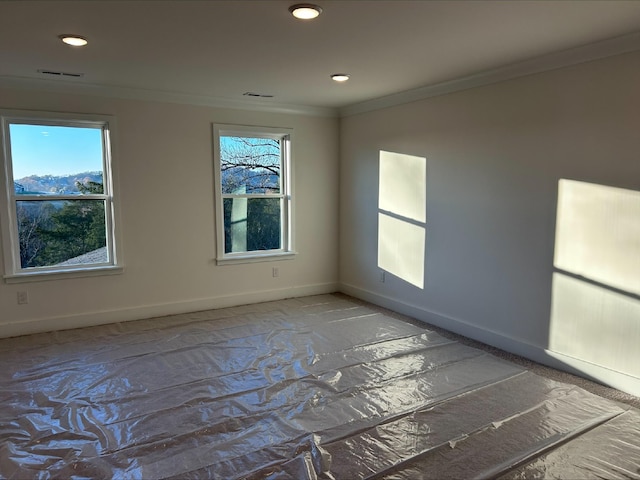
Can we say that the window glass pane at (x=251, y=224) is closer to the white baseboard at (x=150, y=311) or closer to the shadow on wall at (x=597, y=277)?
the white baseboard at (x=150, y=311)

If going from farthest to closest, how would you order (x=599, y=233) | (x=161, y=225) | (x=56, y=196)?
(x=161, y=225), (x=56, y=196), (x=599, y=233)

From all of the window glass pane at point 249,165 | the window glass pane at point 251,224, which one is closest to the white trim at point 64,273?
the window glass pane at point 251,224

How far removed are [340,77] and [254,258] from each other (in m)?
2.40

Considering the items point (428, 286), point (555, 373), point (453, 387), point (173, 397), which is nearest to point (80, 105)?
point (173, 397)

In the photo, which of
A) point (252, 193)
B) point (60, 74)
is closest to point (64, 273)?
point (60, 74)

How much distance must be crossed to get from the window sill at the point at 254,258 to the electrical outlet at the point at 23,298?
73.6 inches

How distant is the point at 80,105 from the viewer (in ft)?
14.1

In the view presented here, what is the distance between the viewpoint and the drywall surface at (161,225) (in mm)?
4289

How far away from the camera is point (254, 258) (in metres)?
5.36

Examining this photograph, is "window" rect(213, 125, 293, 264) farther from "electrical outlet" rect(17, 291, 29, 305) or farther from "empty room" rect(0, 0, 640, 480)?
"electrical outlet" rect(17, 291, 29, 305)

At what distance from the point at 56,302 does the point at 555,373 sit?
4.50 metres

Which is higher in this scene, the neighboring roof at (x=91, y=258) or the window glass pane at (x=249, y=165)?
the window glass pane at (x=249, y=165)

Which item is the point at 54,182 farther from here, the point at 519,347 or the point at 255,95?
the point at 519,347

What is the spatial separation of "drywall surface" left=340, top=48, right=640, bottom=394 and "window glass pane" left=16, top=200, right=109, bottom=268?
122 inches
